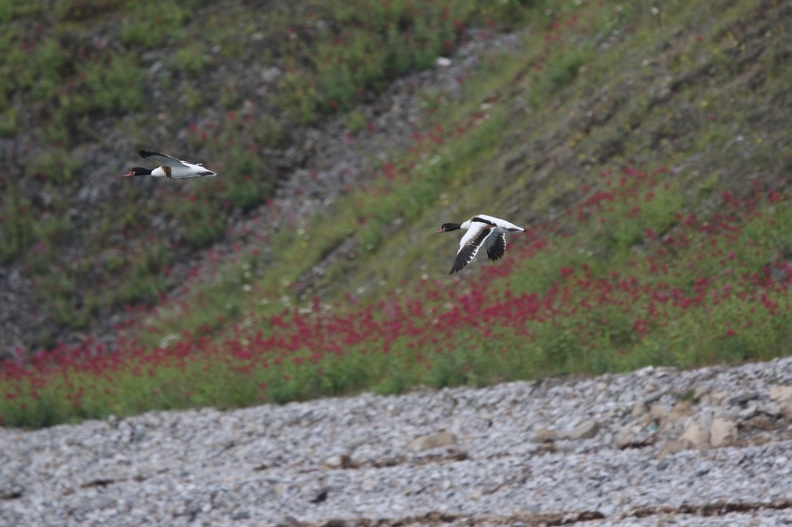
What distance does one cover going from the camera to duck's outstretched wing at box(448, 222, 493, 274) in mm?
11047

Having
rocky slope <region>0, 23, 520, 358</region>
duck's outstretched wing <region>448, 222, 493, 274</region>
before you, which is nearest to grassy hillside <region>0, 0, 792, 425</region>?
rocky slope <region>0, 23, 520, 358</region>

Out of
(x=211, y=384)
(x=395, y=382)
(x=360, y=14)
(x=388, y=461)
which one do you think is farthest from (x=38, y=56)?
(x=388, y=461)

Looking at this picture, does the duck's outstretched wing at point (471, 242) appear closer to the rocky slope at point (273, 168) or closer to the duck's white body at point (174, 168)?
the duck's white body at point (174, 168)

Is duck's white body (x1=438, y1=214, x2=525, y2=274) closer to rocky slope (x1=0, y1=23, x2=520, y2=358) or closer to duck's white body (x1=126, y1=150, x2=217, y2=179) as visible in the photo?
duck's white body (x1=126, y1=150, x2=217, y2=179)

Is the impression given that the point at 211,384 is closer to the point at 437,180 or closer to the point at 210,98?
the point at 437,180

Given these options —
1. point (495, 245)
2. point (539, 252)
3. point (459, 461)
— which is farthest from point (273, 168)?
point (459, 461)

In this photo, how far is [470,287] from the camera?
17.4 metres

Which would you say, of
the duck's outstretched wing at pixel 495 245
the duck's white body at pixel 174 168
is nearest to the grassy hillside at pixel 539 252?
the duck's outstretched wing at pixel 495 245

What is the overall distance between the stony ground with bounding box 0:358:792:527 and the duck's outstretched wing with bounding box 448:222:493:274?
1.91m

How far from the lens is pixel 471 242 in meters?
11.4

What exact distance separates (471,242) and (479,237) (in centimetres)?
20

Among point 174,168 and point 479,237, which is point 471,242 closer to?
point 479,237

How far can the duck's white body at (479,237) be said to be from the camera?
433 inches

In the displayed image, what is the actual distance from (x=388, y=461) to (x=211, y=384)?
5330 millimetres
